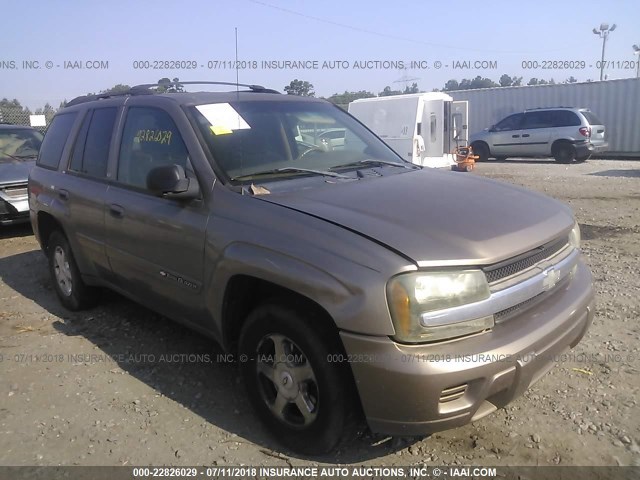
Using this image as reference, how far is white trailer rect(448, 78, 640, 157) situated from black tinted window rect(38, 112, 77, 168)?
63.7 ft

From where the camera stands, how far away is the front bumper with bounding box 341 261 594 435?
2.23 meters

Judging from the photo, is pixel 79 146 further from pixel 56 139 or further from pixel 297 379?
pixel 297 379

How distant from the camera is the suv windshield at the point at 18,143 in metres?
8.67

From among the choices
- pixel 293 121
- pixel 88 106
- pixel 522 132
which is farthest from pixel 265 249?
pixel 522 132

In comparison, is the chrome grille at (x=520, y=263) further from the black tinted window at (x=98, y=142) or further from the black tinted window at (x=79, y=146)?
the black tinted window at (x=79, y=146)

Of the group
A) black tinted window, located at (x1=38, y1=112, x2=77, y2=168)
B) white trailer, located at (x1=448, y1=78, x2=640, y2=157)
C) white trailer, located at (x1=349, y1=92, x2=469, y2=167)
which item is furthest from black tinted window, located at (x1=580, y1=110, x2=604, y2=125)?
black tinted window, located at (x1=38, y1=112, x2=77, y2=168)

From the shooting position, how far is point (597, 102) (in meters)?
19.6

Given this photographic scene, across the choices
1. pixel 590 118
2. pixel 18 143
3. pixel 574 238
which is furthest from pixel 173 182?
pixel 590 118

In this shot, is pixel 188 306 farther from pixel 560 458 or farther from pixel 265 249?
pixel 560 458

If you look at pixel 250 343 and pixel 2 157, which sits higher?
pixel 2 157

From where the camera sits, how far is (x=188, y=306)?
10.7ft

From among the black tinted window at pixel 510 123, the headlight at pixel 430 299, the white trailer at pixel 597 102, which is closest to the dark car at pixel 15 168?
the headlight at pixel 430 299

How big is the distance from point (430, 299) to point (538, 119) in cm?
1756

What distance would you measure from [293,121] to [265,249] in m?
1.39
